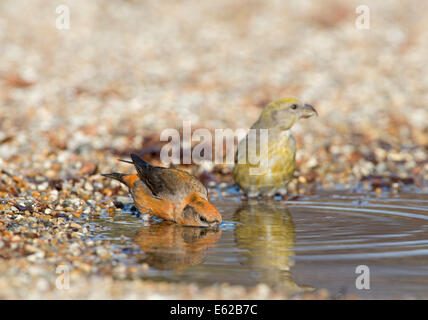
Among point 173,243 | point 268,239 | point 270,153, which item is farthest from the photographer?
point 270,153

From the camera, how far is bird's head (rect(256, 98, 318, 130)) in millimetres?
8602

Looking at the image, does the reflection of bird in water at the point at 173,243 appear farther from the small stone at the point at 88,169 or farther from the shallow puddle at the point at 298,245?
the small stone at the point at 88,169

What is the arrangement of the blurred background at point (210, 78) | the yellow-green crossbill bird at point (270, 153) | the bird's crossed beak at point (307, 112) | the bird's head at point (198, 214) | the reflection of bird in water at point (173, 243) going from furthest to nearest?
the blurred background at point (210, 78) → the bird's crossed beak at point (307, 112) → the yellow-green crossbill bird at point (270, 153) → the bird's head at point (198, 214) → the reflection of bird in water at point (173, 243)

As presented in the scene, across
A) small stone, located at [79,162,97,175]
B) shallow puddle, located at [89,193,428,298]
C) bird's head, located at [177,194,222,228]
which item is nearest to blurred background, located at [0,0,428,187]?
small stone, located at [79,162,97,175]

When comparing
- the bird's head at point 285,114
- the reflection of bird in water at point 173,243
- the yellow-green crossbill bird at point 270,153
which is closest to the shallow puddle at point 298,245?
the reflection of bird in water at point 173,243

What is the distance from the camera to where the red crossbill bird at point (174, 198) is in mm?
6684

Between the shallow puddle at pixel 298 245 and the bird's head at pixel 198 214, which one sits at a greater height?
the bird's head at pixel 198 214

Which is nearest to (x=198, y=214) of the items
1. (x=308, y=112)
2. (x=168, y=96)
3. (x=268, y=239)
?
(x=268, y=239)

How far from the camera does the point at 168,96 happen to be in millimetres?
14250

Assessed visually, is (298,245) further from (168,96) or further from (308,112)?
(168,96)

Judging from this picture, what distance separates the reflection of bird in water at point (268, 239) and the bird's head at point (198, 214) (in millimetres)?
286

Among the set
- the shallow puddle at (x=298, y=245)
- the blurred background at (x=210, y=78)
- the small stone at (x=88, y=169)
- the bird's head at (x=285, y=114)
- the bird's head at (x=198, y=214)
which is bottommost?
the shallow puddle at (x=298, y=245)

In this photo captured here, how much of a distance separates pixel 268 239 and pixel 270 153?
216 cm

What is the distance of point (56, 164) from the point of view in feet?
32.7
